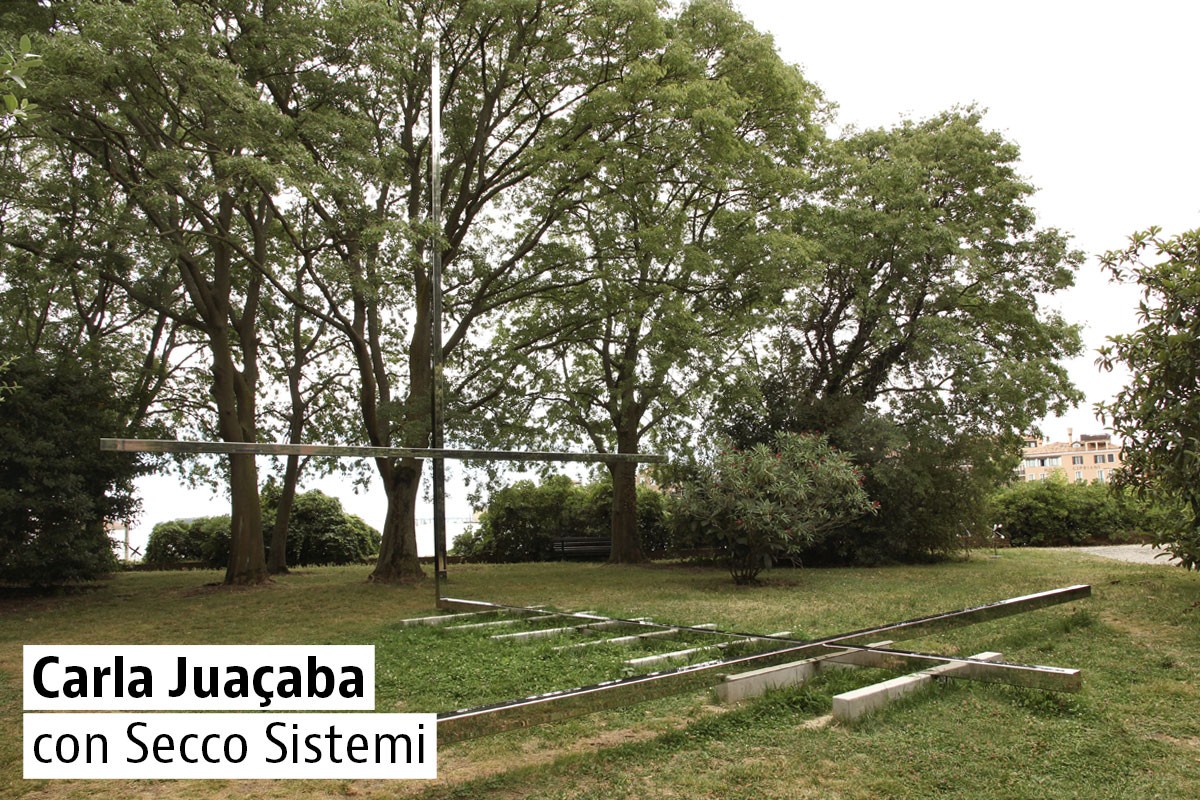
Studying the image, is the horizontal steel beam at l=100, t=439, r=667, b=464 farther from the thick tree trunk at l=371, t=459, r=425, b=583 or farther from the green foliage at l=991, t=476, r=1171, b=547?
the green foliage at l=991, t=476, r=1171, b=547

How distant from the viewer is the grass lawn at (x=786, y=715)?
3.04 m

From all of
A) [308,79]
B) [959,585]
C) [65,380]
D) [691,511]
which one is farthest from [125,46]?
[959,585]

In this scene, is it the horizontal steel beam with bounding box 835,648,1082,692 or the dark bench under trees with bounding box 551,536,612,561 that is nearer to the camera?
the horizontal steel beam with bounding box 835,648,1082,692

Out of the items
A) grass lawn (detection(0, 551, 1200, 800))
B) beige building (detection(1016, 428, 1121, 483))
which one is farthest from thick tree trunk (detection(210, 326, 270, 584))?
beige building (detection(1016, 428, 1121, 483))

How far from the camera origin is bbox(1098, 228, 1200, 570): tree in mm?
7168

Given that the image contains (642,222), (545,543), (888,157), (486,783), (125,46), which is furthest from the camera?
(545,543)

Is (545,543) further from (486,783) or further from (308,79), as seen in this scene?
(486,783)

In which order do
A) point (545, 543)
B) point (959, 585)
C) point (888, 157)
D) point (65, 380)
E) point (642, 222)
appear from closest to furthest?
point (959, 585) < point (65, 380) < point (642, 222) < point (888, 157) < point (545, 543)

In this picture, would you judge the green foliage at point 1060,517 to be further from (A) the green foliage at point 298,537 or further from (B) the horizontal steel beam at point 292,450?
(B) the horizontal steel beam at point 292,450

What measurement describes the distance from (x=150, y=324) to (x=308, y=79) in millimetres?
7196

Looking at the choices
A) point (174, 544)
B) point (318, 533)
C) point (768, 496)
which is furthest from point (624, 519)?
point (174, 544)

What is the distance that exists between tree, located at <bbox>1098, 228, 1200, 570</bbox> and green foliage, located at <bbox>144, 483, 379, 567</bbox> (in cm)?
1484

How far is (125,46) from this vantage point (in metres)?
8.20
